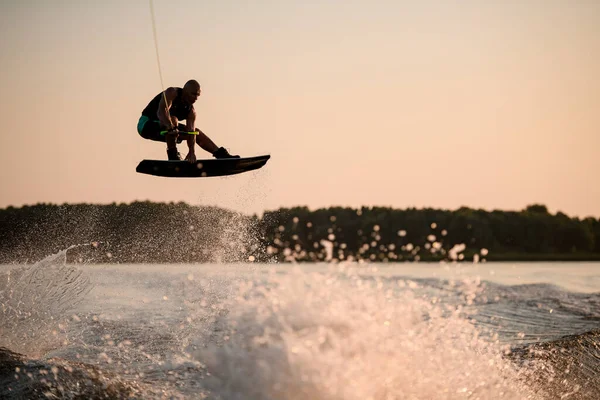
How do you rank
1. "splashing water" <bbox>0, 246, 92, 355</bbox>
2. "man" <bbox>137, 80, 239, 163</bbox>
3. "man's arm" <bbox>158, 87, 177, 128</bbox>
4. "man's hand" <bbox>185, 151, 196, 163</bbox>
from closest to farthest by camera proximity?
"splashing water" <bbox>0, 246, 92, 355</bbox> < "man's arm" <bbox>158, 87, 177, 128</bbox> < "man" <bbox>137, 80, 239, 163</bbox> < "man's hand" <bbox>185, 151, 196, 163</bbox>

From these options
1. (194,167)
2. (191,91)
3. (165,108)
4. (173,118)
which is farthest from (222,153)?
(165,108)

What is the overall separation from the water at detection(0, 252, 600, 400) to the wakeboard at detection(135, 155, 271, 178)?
2161 mm

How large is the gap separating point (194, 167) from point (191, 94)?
1266mm

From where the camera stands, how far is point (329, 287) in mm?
7793

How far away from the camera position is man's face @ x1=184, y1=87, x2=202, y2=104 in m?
11.3

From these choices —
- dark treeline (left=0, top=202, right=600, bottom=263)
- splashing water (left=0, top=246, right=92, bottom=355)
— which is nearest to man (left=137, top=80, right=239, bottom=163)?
splashing water (left=0, top=246, right=92, bottom=355)

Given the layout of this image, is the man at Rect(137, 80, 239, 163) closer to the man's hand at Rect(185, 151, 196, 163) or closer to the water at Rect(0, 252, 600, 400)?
the man's hand at Rect(185, 151, 196, 163)

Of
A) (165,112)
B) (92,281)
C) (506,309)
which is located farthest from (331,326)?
(506,309)

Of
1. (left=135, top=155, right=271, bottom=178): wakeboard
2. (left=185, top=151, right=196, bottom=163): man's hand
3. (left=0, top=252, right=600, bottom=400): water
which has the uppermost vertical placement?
(left=185, top=151, right=196, bottom=163): man's hand

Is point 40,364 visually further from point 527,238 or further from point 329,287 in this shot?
point 527,238

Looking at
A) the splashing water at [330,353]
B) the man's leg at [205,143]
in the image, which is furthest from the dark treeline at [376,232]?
the splashing water at [330,353]

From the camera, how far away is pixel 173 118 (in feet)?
37.3

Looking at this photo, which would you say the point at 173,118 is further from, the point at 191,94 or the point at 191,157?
the point at 191,157

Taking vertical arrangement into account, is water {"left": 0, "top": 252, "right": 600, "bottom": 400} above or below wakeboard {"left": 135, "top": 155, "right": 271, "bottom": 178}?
below
